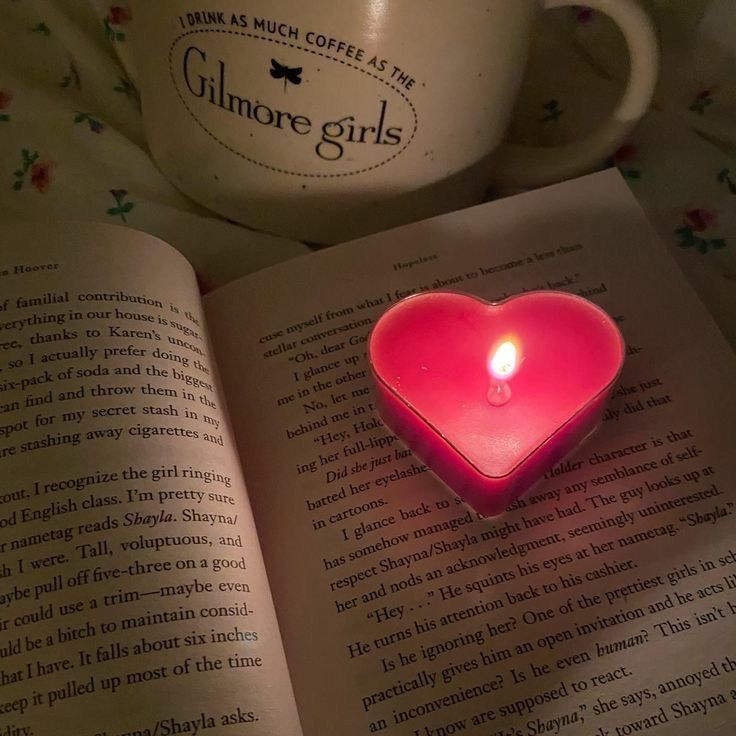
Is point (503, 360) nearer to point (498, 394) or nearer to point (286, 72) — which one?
point (498, 394)

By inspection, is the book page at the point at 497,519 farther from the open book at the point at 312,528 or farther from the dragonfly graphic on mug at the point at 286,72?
the dragonfly graphic on mug at the point at 286,72

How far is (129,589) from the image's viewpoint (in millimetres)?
337

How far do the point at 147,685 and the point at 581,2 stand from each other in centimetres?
40

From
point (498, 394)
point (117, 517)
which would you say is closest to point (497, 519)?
point (498, 394)

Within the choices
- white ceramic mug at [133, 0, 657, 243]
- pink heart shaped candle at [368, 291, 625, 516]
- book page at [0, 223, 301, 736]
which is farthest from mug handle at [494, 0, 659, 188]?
book page at [0, 223, 301, 736]

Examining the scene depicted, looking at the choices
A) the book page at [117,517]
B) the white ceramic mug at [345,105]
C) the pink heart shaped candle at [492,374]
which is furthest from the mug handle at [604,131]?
the book page at [117,517]

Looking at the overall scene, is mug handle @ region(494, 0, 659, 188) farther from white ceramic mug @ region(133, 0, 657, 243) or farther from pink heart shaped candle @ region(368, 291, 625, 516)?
pink heart shaped candle @ region(368, 291, 625, 516)

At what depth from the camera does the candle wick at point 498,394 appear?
425mm

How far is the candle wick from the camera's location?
0.42 meters

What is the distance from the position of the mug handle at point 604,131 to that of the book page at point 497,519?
37 millimetres

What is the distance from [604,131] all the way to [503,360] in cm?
18

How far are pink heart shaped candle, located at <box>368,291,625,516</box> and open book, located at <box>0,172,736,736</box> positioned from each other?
2 centimetres

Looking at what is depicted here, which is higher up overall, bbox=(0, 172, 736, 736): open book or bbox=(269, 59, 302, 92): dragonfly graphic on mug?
bbox=(269, 59, 302, 92): dragonfly graphic on mug

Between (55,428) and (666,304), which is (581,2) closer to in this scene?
(666,304)
